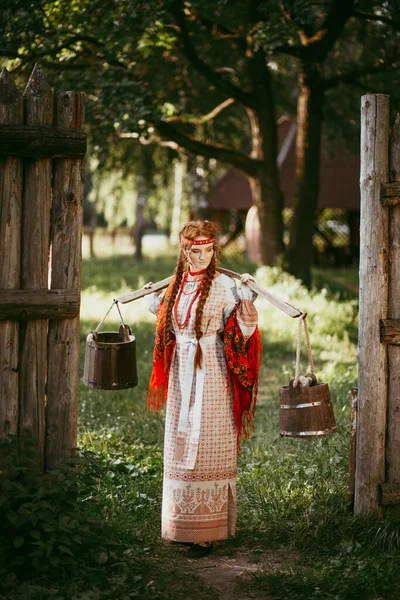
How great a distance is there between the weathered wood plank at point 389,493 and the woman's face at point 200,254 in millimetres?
1667

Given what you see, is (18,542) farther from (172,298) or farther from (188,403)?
(172,298)

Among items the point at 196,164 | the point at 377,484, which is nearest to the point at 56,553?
the point at 377,484

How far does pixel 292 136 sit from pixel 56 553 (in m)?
21.4

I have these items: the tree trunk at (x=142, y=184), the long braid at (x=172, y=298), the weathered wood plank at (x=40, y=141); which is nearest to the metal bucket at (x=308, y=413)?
the long braid at (x=172, y=298)

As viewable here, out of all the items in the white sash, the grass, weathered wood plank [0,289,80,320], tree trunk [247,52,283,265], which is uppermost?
tree trunk [247,52,283,265]

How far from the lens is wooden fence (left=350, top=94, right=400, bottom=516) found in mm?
4996

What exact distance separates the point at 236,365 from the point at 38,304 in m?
1.19

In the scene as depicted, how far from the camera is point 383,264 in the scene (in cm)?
501

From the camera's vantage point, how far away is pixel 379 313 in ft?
16.4

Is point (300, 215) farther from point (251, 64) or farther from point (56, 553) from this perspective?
point (56, 553)

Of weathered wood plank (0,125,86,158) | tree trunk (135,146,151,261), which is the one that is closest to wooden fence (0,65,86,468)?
weathered wood plank (0,125,86,158)

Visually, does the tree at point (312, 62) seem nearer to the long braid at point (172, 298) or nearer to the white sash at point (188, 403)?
the long braid at point (172, 298)

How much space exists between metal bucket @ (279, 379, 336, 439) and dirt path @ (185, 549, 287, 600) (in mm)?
738

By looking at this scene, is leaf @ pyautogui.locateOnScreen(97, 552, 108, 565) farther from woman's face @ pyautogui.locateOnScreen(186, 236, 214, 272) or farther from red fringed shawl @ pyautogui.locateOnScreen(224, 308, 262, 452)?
woman's face @ pyautogui.locateOnScreen(186, 236, 214, 272)
